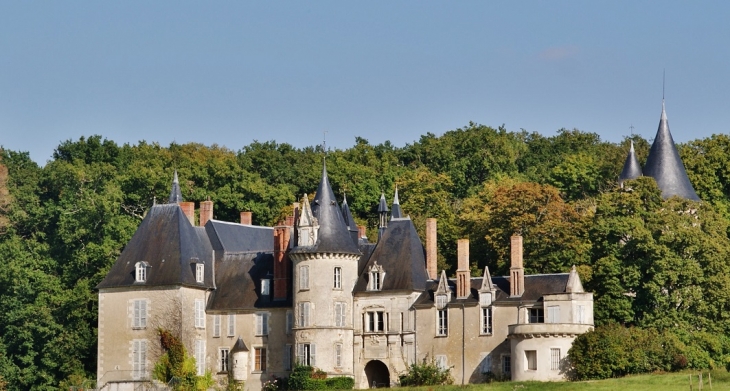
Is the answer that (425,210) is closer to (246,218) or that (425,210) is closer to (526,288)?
(246,218)

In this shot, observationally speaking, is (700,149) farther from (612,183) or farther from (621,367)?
(621,367)

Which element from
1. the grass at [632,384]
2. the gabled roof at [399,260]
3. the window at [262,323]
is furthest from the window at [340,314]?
the grass at [632,384]

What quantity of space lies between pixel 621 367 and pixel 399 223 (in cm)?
1150

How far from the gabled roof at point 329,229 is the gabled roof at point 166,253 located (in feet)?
16.3

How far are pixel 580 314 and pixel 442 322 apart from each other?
18.3 ft

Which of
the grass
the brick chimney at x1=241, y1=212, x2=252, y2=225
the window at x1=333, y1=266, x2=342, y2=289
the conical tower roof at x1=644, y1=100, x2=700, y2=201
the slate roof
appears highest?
the conical tower roof at x1=644, y1=100, x2=700, y2=201

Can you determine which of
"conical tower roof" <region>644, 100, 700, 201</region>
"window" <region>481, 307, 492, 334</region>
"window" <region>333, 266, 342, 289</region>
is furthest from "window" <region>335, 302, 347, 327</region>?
"conical tower roof" <region>644, 100, 700, 201</region>

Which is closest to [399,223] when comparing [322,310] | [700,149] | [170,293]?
[322,310]

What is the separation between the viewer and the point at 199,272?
63000 millimetres

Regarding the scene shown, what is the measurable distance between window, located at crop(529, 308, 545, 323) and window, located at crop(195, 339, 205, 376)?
1366cm

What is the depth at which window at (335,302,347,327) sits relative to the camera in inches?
2384

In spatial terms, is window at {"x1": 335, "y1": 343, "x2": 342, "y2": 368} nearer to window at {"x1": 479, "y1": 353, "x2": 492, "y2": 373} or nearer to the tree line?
window at {"x1": 479, "y1": 353, "x2": 492, "y2": 373}

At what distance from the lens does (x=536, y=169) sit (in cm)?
8569

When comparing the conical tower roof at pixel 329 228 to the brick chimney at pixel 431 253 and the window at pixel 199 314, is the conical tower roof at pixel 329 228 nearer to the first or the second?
the brick chimney at pixel 431 253
